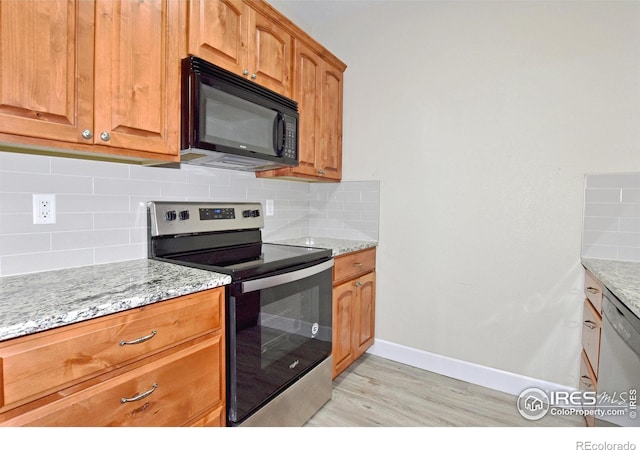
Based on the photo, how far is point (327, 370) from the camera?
6.41 ft

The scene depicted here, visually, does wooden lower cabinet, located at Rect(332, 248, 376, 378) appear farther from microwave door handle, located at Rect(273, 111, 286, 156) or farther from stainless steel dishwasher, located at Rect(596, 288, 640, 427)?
stainless steel dishwasher, located at Rect(596, 288, 640, 427)

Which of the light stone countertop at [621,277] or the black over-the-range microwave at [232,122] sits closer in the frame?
the light stone countertop at [621,277]

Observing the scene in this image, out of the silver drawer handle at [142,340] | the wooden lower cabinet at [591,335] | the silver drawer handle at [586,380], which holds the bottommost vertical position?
the silver drawer handle at [586,380]

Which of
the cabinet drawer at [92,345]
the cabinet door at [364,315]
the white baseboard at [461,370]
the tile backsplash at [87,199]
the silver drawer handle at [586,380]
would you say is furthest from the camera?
the cabinet door at [364,315]

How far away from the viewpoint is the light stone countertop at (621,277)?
3.84 feet

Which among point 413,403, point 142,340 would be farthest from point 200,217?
point 413,403

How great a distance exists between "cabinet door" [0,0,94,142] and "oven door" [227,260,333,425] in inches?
32.7

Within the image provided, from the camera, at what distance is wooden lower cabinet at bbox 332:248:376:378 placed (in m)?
2.12

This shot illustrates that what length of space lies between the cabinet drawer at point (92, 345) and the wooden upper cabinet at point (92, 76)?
2.06 ft

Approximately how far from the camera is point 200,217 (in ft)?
6.06

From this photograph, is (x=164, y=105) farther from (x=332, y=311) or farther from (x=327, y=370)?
(x=327, y=370)

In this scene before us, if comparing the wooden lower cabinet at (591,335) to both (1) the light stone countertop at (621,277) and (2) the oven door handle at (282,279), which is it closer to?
(1) the light stone countertop at (621,277)

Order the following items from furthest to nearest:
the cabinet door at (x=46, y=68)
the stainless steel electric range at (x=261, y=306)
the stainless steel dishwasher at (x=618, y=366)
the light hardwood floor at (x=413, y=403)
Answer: the light hardwood floor at (x=413, y=403) < the stainless steel electric range at (x=261, y=306) < the stainless steel dishwasher at (x=618, y=366) < the cabinet door at (x=46, y=68)

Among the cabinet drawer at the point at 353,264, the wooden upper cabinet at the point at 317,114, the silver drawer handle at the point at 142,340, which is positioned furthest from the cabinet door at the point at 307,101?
the silver drawer handle at the point at 142,340
